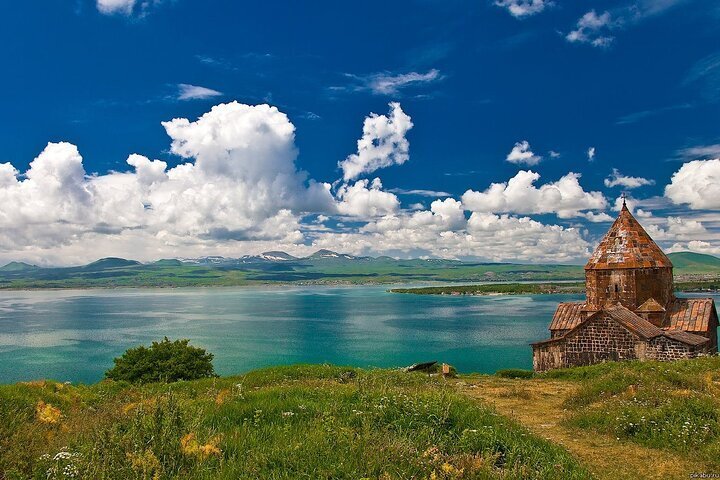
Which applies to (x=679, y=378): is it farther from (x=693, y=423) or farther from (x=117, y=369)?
(x=117, y=369)

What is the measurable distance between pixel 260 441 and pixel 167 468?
1451 millimetres

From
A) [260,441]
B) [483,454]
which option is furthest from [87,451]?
[483,454]

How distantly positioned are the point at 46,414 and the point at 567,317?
31.2 m

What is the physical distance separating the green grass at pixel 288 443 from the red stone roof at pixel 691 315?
26.0 meters

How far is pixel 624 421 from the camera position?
10.3 m

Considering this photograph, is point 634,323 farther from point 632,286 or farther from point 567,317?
point 567,317

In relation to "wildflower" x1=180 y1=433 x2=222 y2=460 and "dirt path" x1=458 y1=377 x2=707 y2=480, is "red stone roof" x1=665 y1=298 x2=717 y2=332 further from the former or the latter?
"wildflower" x1=180 y1=433 x2=222 y2=460

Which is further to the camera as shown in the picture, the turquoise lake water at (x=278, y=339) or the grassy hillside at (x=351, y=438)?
the turquoise lake water at (x=278, y=339)

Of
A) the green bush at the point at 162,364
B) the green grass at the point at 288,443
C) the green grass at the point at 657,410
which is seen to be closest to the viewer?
the green grass at the point at 288,443

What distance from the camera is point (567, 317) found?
3167cm

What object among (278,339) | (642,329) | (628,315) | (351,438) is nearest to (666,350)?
(642,329)

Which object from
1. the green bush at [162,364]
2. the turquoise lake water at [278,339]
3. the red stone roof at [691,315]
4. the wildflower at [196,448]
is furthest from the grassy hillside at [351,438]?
the turquoise lake water at [278,339]

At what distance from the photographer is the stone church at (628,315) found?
2567 centimetres

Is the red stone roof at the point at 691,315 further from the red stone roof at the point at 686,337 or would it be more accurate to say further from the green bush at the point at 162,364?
the green bush at the point at 162,364
